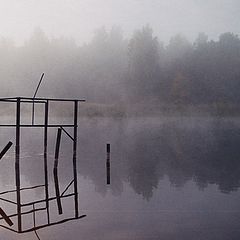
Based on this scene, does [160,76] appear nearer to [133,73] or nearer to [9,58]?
[133,73]

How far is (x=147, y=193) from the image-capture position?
2058cm

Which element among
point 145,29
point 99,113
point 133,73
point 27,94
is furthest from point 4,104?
point 145,29

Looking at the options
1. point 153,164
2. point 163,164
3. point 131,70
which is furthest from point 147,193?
point 131,70

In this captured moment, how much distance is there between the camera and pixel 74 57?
123562 millimetres

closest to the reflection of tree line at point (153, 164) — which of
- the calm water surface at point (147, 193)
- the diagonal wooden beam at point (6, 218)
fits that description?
the calm water surface at point (147, 193)

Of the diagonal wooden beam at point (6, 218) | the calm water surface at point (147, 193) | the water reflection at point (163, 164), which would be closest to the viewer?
the calm water surface at point (147, 193)

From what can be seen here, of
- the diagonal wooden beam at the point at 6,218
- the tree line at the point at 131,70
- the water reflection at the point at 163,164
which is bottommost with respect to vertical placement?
the diagonal wooden beam at the point at 6,218

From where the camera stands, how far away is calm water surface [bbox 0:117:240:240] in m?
14.9

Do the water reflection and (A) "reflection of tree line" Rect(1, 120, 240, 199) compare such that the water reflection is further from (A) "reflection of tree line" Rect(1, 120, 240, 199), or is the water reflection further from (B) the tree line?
(B) the tree line

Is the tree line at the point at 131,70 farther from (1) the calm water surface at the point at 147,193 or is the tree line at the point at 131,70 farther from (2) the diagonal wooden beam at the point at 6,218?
(2) the diagonal wooden beam at the point at 6,218

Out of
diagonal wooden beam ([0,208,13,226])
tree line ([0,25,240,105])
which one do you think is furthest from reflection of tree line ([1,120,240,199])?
tree line ([0,25,240,105])

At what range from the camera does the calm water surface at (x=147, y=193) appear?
48.8 ft

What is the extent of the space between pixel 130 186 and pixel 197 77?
94.7m

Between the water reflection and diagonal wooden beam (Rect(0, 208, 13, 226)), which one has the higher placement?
the water reflection
